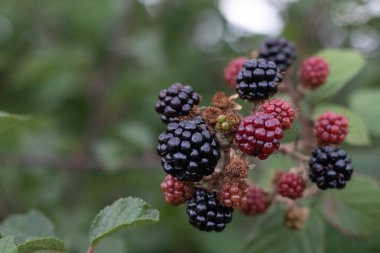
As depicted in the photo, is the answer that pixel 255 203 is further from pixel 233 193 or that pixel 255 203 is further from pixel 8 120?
pixel 8 120

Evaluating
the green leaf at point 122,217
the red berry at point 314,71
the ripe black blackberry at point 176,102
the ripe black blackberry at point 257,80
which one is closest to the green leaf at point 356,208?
the red berry at point 314,71

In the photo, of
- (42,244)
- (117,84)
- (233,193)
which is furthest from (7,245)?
(117,84)

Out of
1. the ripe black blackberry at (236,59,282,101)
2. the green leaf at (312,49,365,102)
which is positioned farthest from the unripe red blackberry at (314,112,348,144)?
the green leaf at (312,49,365,102)

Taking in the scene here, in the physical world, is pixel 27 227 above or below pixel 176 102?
below

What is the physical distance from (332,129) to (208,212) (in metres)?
0.75

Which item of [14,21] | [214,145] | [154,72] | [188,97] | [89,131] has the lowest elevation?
[214,145]

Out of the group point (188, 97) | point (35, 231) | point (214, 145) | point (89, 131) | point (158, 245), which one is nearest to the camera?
point (214, 145)

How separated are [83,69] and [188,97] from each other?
318 cm

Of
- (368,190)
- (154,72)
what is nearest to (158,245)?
(154,72)

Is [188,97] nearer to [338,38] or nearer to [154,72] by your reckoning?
[154,72]

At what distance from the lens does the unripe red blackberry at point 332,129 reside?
8.44ft

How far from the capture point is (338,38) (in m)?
5.51

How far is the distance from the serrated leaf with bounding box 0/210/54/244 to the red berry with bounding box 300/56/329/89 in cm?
155

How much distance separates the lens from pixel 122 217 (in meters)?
2.20
